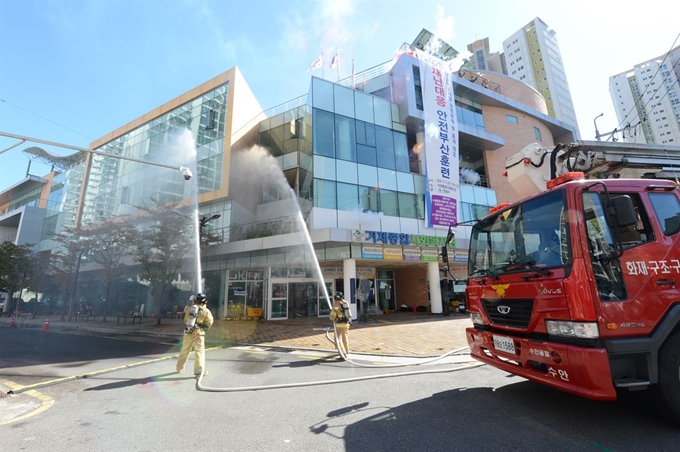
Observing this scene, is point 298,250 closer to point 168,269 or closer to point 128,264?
point 168,269

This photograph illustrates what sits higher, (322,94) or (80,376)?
(322,94)

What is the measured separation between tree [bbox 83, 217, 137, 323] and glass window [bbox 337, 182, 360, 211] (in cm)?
Result: 1282

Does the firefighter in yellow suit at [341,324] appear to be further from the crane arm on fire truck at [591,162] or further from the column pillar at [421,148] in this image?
the column pillar at [421,148]

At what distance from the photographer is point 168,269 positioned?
1781 centimetres

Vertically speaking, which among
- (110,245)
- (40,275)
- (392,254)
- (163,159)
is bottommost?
(392,254)

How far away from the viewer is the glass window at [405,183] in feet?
66.5

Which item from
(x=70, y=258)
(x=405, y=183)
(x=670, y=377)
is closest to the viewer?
(x=670, y=377)

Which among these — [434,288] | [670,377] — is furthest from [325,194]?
[670,377]

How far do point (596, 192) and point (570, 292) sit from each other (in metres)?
1.31

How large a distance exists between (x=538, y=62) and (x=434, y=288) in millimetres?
88800

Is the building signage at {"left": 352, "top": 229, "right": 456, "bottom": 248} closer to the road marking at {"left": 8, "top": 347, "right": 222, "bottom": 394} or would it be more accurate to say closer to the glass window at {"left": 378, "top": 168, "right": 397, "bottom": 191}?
the glass window at {"left": 378, "top": 168, "right": 397, "bottom": 191}

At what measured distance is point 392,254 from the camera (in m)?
18.1

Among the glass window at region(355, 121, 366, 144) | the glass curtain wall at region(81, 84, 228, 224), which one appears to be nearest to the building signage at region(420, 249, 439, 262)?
the glass window at region(355, 121, 366, 144)

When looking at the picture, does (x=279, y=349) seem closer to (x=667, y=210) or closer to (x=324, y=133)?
(x=667, y=210)
